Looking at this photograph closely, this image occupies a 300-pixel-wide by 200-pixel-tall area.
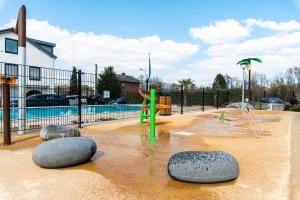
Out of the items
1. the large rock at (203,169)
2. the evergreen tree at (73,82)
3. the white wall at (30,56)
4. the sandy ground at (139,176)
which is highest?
the white wall at (30,56)

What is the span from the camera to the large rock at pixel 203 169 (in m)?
3.70

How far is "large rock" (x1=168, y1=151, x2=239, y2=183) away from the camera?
370cm

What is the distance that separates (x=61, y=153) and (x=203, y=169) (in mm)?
2396

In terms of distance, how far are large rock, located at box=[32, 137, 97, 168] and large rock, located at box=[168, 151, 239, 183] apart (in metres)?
1.67

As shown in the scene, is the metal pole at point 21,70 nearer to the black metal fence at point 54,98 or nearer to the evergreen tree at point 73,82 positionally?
the black metal fence at point 54,98

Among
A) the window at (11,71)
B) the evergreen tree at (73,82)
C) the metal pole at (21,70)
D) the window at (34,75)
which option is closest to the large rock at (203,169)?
the window at (11,71)


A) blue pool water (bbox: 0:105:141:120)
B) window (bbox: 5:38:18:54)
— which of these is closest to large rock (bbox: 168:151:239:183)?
blue pool water (bbox: 0:105:141:120)

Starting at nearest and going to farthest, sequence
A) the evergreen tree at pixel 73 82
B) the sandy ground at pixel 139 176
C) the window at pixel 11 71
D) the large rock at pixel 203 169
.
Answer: the sandy ground at pixel 139 176 < the large rock at pixel 203 169 < the window at pixel 11 71 < the evergreen tree at pixel 73 82

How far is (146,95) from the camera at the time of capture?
1082 centimetres

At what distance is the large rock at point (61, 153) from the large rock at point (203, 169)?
1666 millimetres

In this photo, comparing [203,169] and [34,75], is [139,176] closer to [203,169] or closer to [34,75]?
[203,169]

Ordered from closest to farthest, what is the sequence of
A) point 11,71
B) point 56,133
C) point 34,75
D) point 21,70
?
point 56,133 < point 21,70 < point 11,71 < point 34,75

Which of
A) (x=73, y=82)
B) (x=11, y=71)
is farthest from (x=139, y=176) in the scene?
(x=11, y=71)

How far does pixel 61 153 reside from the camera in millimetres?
4289
